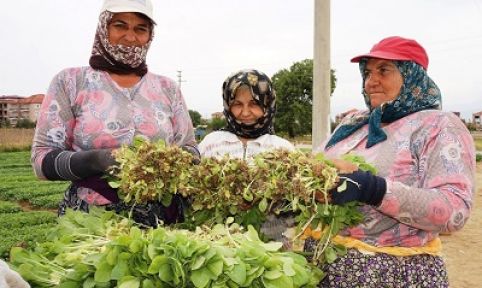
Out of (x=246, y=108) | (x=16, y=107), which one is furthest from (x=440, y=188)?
(x=16, y=107)

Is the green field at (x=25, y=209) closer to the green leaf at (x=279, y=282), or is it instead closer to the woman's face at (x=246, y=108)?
the woman's face at (x=246, y=108)

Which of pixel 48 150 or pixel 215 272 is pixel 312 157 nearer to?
pixel 215 272

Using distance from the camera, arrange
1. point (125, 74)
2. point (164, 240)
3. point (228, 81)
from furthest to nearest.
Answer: point (228, 81) → point (125, 74) → point (164, 240)

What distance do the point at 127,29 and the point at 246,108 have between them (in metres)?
0.67

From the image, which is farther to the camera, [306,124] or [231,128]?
[306,124]

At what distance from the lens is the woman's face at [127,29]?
238 cm

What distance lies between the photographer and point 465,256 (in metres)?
7.75

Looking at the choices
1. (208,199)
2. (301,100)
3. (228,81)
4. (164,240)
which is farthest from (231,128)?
(301,100)

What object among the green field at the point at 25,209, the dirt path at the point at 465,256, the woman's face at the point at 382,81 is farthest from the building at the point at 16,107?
the woman's face at the point at 382,81

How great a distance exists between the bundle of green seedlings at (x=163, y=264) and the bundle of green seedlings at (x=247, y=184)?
21 cm

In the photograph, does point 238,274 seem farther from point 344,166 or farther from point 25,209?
point 25,209

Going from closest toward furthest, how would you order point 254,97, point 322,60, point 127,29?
point 127,29, point 254,97, point 322,60

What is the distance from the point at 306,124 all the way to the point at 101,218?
36.1 meters

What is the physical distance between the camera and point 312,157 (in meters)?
1.98
